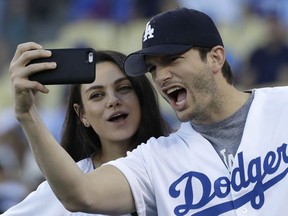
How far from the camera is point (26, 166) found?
884 centimetres

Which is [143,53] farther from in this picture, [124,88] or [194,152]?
[124,88]

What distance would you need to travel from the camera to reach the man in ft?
11.3

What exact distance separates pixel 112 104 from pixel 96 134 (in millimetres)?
310

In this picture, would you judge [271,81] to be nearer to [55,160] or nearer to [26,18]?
[26,18]

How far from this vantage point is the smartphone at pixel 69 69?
126 inches

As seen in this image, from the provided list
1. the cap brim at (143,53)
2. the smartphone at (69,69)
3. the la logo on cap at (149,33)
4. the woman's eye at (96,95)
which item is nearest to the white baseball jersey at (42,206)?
the woman's eye at (96,95)

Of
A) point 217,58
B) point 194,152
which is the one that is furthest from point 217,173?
point 217,58

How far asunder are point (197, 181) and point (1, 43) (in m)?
6.81

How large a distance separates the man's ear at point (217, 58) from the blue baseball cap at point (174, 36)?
0.02 metres

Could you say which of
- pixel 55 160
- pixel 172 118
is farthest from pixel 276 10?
pixel 55 160

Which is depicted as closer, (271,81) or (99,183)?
(99,183)

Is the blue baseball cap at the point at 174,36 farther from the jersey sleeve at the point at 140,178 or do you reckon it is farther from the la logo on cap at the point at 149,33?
the jersey sleeve at the point at 140,178

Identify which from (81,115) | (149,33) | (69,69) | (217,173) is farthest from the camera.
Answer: (81,115)

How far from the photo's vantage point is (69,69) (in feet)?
10.6
